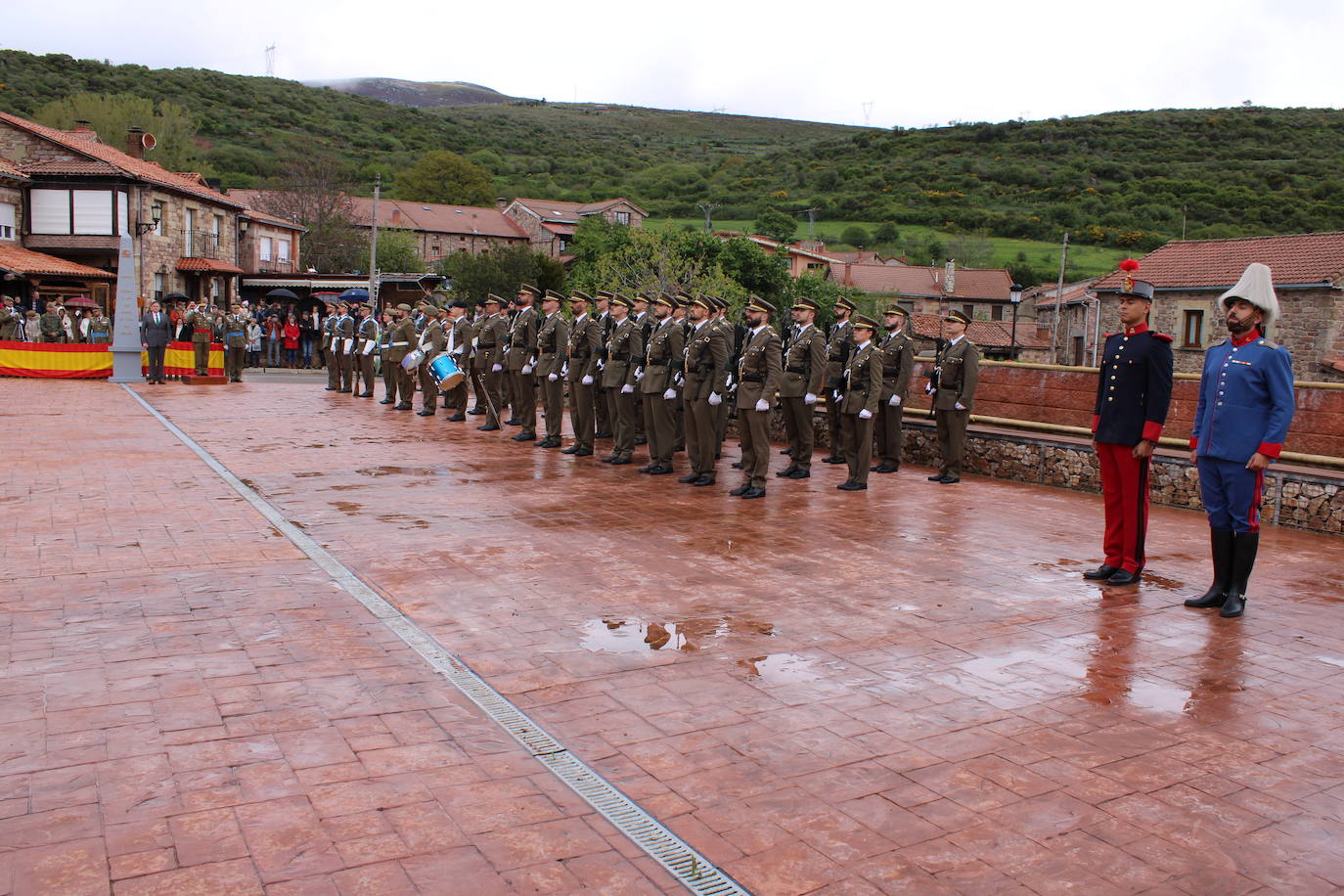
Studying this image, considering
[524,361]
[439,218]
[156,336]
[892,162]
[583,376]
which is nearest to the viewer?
[583,376]

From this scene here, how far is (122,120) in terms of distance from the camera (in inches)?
2426

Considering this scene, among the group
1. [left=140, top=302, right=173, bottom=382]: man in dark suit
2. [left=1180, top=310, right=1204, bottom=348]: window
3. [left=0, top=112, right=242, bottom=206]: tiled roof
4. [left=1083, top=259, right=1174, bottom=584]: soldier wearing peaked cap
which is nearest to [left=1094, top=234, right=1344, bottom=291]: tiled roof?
[left=1180, top=310, right=1204, bottom=348]: window

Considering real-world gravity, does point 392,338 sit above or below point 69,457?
above

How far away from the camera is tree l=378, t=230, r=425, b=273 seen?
6662 cm

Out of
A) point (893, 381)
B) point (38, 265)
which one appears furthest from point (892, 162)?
point (893, 381)

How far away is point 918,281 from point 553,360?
69377mm

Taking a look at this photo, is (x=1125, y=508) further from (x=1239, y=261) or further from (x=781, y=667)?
(x=1239, y=261)

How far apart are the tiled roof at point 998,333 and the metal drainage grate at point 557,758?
172 ft

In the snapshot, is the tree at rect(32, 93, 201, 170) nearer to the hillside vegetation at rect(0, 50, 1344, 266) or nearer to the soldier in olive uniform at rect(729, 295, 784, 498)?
the hillside vegetation at rect(0, 50, 1344, 266)

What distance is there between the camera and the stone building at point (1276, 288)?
38.9 meters

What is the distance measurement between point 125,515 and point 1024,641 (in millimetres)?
6286

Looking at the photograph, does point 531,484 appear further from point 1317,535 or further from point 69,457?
point 1317,535

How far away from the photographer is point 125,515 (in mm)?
7832

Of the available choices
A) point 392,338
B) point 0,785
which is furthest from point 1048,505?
point 392,338
